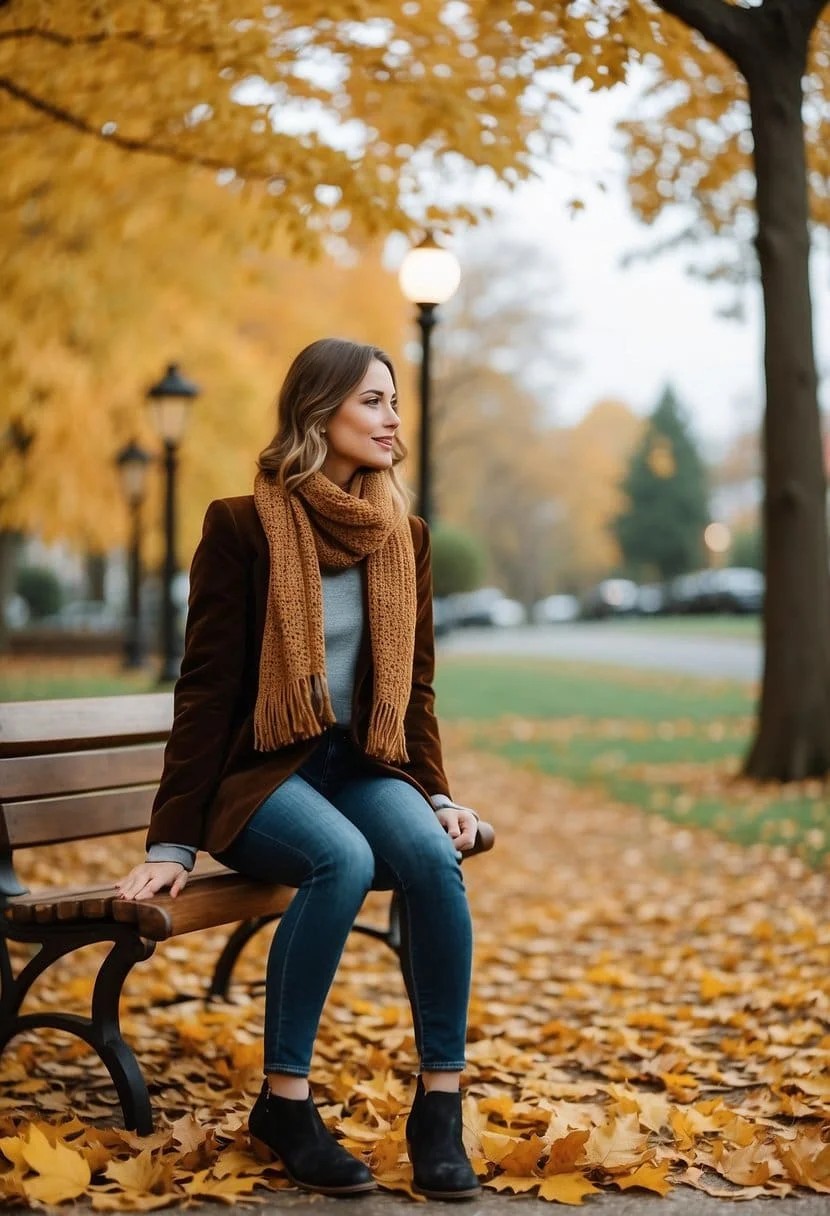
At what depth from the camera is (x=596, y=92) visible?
20.1 ft

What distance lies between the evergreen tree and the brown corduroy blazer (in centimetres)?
6060

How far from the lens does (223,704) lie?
3311 mm

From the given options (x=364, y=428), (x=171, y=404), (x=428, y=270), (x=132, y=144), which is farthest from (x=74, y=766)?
(x=171, y=404)

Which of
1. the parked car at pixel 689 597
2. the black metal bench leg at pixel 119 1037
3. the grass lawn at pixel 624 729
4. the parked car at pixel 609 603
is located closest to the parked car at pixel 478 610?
the parked car at pixel 609 603

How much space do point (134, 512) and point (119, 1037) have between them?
17.6 meters

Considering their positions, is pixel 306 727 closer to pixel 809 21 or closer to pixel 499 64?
pixel 499 64

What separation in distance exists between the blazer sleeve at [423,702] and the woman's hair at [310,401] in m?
0.36

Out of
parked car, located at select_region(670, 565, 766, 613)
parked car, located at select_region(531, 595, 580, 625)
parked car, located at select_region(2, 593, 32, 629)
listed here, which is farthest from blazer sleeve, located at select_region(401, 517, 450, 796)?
parked car, located at select_region(531, 595, 580, 625)

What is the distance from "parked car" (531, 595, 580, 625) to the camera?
6134cm

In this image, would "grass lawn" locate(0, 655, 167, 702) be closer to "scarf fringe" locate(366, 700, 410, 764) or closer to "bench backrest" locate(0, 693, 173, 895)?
"bench backrest" locate(0, 693, 173, 895)

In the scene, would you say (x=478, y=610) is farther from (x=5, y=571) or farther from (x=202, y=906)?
(x=202, y=906)

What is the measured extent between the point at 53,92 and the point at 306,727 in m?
5.19

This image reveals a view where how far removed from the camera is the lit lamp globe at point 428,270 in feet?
24.7

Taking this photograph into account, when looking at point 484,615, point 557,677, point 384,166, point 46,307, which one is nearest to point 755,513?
point 484,615
